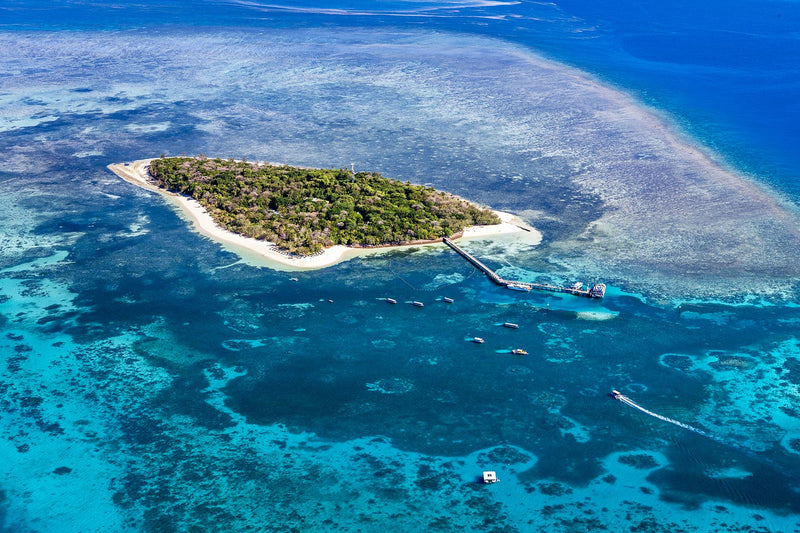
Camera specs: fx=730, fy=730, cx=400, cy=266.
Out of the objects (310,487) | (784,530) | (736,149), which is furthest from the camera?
(736,149)

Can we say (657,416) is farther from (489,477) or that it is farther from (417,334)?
(417,334)

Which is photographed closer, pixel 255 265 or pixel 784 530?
pixel 784 530

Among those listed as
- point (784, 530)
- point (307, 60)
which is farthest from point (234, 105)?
point (784, 530)

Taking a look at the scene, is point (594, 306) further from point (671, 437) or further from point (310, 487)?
point (310, 487)

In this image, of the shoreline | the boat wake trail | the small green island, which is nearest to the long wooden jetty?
the shoreline

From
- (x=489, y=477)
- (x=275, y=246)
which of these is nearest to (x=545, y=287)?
(x=489, y=477)

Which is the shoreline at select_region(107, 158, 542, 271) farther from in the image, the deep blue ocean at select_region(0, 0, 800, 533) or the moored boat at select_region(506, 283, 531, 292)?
the moored boat at select_region(506, 283, 531, 292)

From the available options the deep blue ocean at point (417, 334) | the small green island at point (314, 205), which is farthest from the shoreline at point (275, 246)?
the deep blue ocean at point (417, 334)
